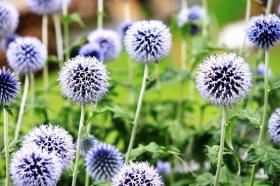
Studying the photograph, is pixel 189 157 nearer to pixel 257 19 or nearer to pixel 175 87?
pixel 257 19

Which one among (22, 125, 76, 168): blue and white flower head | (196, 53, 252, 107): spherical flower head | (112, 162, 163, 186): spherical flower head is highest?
(196, 53, 252, 107): spherical flower head

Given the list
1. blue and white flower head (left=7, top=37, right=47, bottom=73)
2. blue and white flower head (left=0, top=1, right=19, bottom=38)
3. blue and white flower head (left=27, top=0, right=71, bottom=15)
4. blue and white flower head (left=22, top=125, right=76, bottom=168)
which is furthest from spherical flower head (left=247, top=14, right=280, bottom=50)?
blue and white flower head (left=27, top=0, right=71, bottom=15)

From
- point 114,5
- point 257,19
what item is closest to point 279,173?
point 257,19

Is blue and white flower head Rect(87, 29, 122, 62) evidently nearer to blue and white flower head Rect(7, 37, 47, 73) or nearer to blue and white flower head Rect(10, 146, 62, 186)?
blue and white flower head Rect(7, 37, 47, 73)

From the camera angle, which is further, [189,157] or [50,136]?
[189,157]

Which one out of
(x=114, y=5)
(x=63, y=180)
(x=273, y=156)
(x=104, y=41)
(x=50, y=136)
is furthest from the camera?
(x=114, y=5)

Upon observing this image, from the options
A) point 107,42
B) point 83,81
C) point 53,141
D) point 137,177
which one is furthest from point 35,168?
point 107,42

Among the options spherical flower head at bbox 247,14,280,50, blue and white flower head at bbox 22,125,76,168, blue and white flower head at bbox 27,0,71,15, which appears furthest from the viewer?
blue and white flower head at bbox 27,0,71,15
